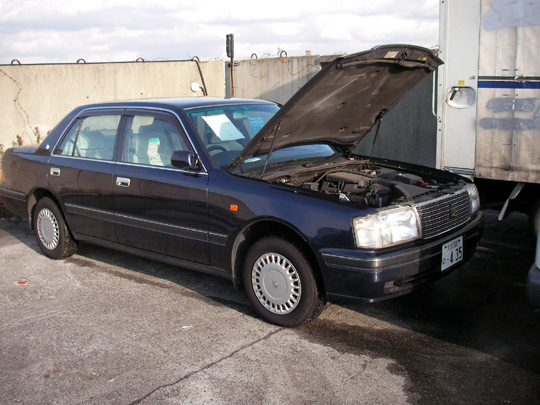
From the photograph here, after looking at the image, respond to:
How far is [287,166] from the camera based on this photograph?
15.7 ft

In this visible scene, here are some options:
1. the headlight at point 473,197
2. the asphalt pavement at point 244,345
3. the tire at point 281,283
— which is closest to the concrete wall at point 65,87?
the asphalt pavement at point 244,345

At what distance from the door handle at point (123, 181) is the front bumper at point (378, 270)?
6.62 feet

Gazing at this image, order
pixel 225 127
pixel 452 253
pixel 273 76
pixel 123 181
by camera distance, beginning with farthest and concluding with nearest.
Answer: pixel 273 76, pixel 123 181, pixel 225 127, pixel 452 253

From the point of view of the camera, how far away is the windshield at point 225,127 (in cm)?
468

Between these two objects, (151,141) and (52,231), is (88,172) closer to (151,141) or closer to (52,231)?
(151,141)

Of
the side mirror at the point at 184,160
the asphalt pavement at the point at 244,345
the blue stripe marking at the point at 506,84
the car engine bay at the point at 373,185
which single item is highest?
the blue stripe marking at the point at 506,84

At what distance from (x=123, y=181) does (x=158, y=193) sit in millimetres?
472

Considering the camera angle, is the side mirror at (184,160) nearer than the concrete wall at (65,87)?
Yes

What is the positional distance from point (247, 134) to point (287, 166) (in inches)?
20.1

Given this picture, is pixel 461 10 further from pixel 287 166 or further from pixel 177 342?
pixel 177 342

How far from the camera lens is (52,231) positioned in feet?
19.9

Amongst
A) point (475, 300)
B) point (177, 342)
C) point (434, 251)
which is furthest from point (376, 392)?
point (475, 300)

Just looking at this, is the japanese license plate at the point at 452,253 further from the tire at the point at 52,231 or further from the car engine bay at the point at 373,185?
the tire at the point at 52,231

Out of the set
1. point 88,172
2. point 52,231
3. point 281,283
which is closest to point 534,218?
point 281,283
